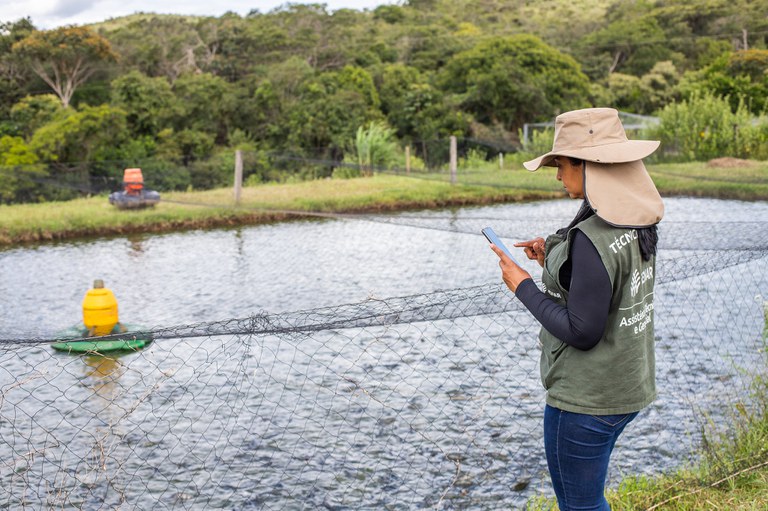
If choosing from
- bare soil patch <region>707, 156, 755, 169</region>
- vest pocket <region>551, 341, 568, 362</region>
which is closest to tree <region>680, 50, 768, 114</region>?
bare soil patch <region>707, 156, 755, 169</region>

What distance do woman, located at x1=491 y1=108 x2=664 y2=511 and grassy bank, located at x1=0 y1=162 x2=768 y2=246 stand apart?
13437mm

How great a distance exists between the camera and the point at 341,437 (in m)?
5.91

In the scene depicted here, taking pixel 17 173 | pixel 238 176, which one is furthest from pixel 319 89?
pixel 238 176

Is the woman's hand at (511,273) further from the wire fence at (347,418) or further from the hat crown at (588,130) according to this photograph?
the wire fence at (347,418)

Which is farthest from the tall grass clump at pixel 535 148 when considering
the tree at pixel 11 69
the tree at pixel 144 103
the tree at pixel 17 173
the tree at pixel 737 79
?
the tree at pixel 11 69

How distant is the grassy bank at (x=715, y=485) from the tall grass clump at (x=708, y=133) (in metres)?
19.9

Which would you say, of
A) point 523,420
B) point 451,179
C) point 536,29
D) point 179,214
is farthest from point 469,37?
point 523,420

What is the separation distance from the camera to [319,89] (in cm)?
2961

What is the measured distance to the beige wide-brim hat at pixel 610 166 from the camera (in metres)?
2.48

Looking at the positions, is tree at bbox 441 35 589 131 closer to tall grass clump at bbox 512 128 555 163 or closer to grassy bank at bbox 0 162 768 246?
tall grass clump at bbox 512 128 555 163

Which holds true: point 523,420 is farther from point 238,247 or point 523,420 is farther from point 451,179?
point 451,179

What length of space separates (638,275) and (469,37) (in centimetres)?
4120

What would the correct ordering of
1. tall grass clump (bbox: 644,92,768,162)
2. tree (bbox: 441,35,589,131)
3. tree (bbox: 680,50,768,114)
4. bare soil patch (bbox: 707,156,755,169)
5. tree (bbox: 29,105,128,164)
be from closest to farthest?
bare soil patch (bbox: 707,156,755,169) → tall grass clump (bbox: 644,92,768,162) → tree (bbox: 29,105,128,164) → tree (bbox: 441,35,589,131) → tree (bbox: 680,50,768,114)

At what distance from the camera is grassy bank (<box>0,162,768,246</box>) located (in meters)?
16.0
